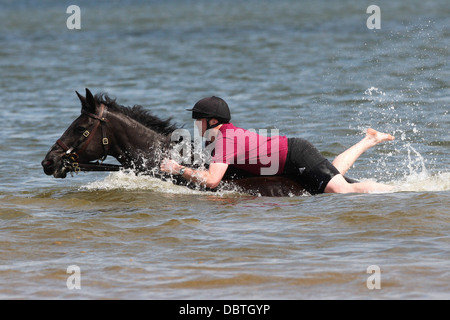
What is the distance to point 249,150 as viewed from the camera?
847 cm

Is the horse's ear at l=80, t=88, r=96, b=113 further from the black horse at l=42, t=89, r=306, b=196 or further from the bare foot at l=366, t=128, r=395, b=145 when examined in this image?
the bare foot at l=366, t=128, r=395, b=145

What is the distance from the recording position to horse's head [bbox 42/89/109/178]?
902cm

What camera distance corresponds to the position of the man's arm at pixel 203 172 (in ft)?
27.5

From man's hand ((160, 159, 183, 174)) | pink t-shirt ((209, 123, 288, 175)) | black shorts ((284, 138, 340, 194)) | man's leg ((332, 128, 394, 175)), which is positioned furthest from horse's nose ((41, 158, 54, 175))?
man's leg ((332, 128, 394, 175))

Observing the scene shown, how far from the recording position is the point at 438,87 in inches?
691

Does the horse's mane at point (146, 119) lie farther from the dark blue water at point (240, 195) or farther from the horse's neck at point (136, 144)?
the dark blue water at point (240, 195)

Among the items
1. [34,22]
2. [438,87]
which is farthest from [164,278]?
[34,22]

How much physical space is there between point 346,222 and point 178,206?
208 cm

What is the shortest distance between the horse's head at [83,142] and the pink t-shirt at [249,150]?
1.41 meters

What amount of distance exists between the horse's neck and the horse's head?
149 millimetres

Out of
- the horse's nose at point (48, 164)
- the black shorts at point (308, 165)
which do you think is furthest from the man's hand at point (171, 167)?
the horse's nose at point (48, 164)

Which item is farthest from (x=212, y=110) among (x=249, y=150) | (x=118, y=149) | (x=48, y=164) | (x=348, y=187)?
(x=48, y=164)

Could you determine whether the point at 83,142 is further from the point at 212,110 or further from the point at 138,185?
the point at 212,110
